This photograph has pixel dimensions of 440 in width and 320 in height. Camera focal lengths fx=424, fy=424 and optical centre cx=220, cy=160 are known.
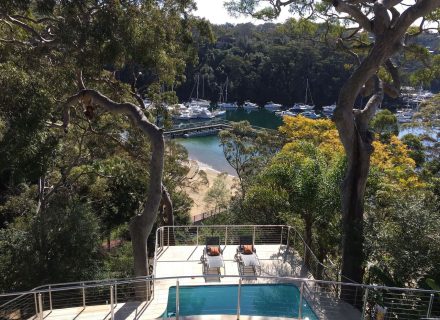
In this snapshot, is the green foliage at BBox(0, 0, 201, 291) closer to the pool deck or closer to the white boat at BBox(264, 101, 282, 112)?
the pool deck

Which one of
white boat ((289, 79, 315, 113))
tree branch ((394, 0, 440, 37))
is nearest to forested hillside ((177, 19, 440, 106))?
white boat ((289, 79, 315, 113))

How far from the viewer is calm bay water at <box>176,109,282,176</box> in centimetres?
4522

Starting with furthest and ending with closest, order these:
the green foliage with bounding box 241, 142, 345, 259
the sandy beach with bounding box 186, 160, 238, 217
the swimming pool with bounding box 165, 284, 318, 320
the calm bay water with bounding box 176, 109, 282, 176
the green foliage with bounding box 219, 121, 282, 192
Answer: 1. the calm bay water with bounding box 176, 109, 282, 176
2. the sandy beach with bounding box 186, 160, 238, 217
3. the green foliage with bounding box 219, 121, 282, 192
4. the green foliage with bounding box 241, 142, 345, 259
5. the swimming pool with bounding box 165, 284, 318, 320

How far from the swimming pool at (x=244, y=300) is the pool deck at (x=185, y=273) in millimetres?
244

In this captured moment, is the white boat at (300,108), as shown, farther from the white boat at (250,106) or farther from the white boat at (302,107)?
the white boat at (250,106)

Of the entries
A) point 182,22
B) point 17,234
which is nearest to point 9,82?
point 17,234

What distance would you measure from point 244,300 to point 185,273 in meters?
2.05

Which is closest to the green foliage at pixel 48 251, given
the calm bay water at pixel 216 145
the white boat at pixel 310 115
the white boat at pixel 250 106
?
the calm bay water at pixel 216 145

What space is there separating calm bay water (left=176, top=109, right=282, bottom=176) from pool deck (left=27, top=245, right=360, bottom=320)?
24301 millimetres

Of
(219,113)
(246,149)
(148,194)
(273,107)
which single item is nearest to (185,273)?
(148,194)

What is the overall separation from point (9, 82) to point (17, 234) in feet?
15.9

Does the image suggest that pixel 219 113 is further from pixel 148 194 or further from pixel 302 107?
pixel 148 194

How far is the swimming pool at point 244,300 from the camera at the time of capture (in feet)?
29.2

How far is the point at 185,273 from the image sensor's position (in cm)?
1088
